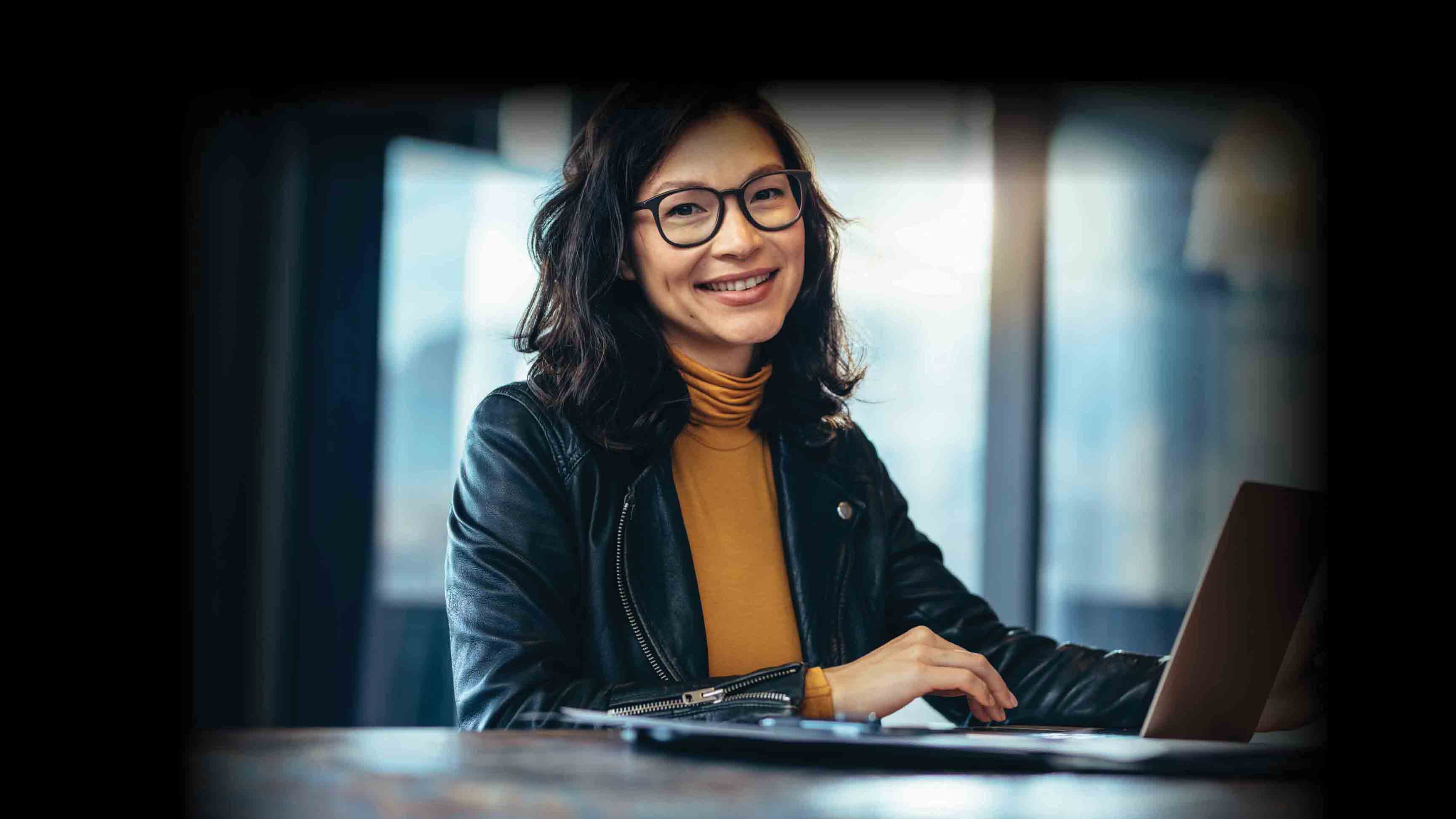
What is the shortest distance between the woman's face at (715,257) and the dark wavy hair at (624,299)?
0.01 meters

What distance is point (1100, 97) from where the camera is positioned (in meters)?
2.98

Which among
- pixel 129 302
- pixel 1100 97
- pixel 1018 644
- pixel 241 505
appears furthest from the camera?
pixel 1100 97

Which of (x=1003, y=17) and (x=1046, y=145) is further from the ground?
(x=1046, y=145)

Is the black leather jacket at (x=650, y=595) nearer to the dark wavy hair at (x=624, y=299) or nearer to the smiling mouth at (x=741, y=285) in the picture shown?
the dark wavy hair at (x=624, y=299)

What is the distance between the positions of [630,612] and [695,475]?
7.6 inches

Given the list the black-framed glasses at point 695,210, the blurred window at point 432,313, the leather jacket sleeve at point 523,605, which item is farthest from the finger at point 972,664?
the blurred window at point 432,313

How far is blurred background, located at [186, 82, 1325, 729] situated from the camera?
94.7 inches

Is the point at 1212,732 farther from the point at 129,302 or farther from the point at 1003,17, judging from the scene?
the point at 129,302

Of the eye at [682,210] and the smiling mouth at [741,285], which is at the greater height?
the eye at [682,210]

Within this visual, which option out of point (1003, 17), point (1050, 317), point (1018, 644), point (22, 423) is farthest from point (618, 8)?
Answer: point (1050, 317)

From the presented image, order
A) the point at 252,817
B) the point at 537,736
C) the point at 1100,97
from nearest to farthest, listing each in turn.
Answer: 1. the point at 252,817
2. the point at 537,736
3. the point at 1100,97

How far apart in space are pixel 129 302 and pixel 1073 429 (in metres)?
2.75

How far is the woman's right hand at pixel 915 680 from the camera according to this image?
1.04m

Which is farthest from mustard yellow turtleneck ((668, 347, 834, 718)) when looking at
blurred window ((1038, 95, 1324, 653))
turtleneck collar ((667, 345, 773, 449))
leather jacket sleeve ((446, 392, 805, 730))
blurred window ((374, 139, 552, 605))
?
blurred window ((1038, 95, 1324, 653))
